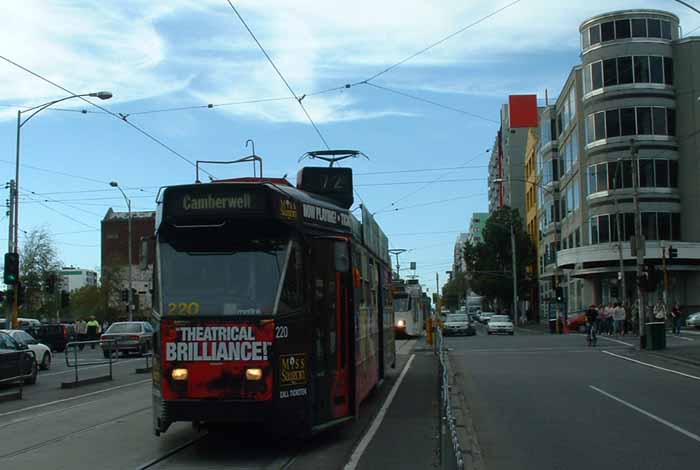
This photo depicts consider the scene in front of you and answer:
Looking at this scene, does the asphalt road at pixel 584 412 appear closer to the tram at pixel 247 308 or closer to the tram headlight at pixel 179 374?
the tram at pixel 247 308

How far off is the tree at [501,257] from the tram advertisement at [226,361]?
72.0 metres

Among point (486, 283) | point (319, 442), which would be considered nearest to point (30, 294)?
point (486, 283)

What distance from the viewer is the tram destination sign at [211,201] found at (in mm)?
9883

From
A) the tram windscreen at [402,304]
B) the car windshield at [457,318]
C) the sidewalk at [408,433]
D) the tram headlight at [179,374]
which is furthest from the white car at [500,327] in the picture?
the tram headlight at [179,374]

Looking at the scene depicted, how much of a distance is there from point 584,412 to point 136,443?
7.47 meters

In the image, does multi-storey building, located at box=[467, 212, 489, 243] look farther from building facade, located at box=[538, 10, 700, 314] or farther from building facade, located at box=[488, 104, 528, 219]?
building facade, located at box=[538, 10, 700, 314]

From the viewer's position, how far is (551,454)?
1022 centimetres

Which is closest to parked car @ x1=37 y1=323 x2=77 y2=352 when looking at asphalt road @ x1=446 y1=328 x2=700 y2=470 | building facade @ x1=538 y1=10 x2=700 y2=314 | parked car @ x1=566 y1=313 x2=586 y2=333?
asphalt road @ x1=446 y1=328 x2=700 y2=470

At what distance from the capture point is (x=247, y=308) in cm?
953

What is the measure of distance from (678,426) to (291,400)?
20.9 ft

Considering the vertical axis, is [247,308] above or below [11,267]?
below

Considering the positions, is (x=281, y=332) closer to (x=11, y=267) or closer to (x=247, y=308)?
(x=247, y=308)

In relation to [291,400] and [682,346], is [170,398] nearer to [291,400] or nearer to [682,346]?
[291,400]

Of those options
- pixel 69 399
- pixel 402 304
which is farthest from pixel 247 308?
pixel 402 304
